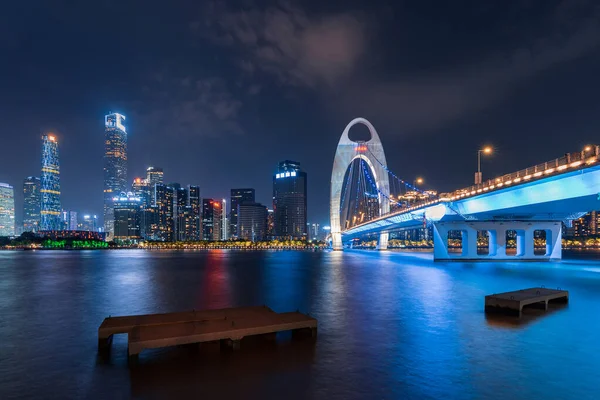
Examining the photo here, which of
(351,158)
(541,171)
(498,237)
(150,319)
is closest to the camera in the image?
(150,319)

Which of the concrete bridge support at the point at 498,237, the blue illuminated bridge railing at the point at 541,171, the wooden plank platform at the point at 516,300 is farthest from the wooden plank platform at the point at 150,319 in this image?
the concrete bridge support at the point at 498,237

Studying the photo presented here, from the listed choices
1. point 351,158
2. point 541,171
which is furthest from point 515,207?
point 351,158

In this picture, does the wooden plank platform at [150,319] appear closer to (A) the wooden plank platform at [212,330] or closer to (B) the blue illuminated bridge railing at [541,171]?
(A) the wooden plank platform at [212,330]

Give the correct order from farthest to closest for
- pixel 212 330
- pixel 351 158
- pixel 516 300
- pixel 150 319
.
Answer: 1. pixel 351 158
2. pixel 516 300
3. pixel 150 319
4. pixel 212 330

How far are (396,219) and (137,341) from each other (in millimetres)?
84910

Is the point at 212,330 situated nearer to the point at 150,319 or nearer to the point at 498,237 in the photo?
the point at 150,319

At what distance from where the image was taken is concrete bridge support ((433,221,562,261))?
7306 cm

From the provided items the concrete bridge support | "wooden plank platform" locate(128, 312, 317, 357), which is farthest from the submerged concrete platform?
the concrete bridge support

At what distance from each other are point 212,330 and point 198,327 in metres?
0.75

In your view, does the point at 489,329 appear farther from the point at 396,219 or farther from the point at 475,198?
the point at 396,219

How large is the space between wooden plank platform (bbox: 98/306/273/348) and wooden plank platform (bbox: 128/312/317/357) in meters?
0.73

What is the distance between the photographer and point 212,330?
1625cm

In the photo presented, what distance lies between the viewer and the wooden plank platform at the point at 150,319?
17.4 metres

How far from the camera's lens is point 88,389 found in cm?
1326
